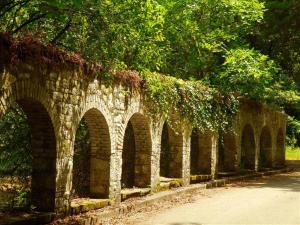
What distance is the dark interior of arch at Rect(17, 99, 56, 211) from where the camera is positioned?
7883 millimetres

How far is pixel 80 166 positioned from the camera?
11164 millimetres

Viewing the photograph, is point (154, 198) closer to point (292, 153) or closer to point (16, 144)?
point (16, 144)

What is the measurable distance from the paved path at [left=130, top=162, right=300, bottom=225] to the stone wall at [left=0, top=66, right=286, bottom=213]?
138 cm

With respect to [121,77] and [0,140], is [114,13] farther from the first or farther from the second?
[0,140]

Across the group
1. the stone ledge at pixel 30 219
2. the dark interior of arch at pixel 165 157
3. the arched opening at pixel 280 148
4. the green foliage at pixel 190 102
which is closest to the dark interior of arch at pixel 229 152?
the green foliage at pixel 190 102

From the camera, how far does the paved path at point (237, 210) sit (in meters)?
8.98

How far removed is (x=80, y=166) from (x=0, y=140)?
2036mm

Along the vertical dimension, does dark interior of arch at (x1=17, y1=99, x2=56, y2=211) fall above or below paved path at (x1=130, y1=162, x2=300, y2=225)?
above

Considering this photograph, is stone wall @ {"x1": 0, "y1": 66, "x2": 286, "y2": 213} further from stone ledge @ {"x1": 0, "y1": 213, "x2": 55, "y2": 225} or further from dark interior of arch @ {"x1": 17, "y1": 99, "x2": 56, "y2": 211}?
stone ledge @ {"x1": 0, "y1": 213, "x2": 55, "y2": 225}

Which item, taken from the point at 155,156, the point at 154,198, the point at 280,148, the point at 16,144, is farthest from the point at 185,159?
the point at 280,148

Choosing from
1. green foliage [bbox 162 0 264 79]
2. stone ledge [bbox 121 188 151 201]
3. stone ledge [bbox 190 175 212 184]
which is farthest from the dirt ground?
green foliage [bbox 162 0 264 79]

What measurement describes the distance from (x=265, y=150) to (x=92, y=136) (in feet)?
47.7

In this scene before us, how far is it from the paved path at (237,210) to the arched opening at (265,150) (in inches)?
328

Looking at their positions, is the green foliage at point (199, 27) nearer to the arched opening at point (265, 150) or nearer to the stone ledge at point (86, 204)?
the arched opening at point (265, 150)
